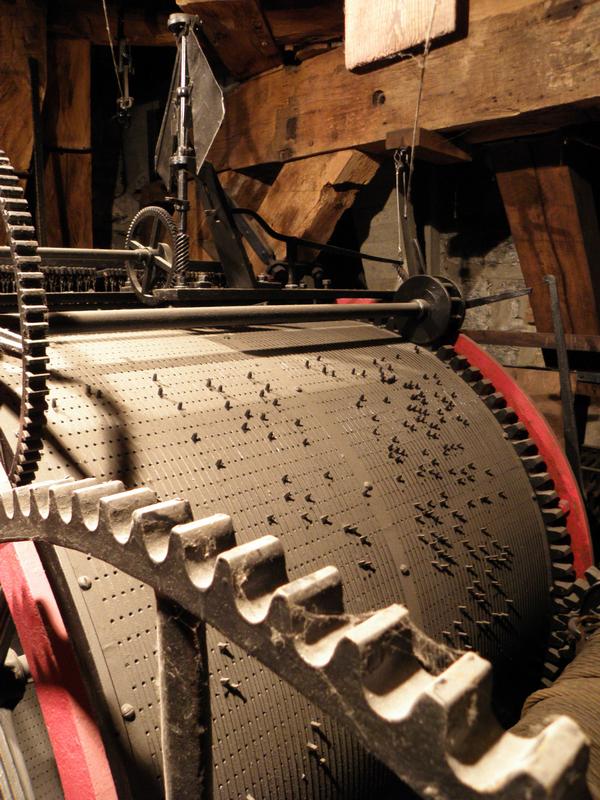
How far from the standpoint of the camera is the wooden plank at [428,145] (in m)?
3.59

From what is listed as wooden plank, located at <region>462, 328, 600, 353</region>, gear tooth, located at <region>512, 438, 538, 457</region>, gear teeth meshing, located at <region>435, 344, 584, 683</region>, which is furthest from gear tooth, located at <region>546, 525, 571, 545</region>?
wooden plank, located at <region>462, 328, 600, 353</region>

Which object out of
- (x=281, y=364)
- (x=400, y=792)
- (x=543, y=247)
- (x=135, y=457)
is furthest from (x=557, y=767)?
(x=543, y=247)

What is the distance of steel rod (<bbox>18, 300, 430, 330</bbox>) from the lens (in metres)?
1.79

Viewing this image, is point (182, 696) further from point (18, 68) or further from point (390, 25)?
point (18, 68)

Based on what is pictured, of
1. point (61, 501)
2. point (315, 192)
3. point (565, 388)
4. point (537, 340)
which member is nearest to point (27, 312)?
point (61, 501)

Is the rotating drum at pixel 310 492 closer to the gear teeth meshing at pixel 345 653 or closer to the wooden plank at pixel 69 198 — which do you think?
the gear teeth meshing at pixel 345 653

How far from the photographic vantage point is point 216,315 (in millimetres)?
2189

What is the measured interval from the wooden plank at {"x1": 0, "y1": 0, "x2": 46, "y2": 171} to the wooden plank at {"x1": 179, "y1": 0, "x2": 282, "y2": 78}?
1473 mm

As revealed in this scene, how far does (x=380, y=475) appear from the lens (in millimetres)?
2311

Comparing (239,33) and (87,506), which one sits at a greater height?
(239,33)

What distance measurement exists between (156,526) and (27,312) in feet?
2.03

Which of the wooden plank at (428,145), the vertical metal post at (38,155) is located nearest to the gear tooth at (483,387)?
the wooden plank at (428,145)

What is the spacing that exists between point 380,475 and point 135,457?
0.85m

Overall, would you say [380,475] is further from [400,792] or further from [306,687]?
[306,687]
